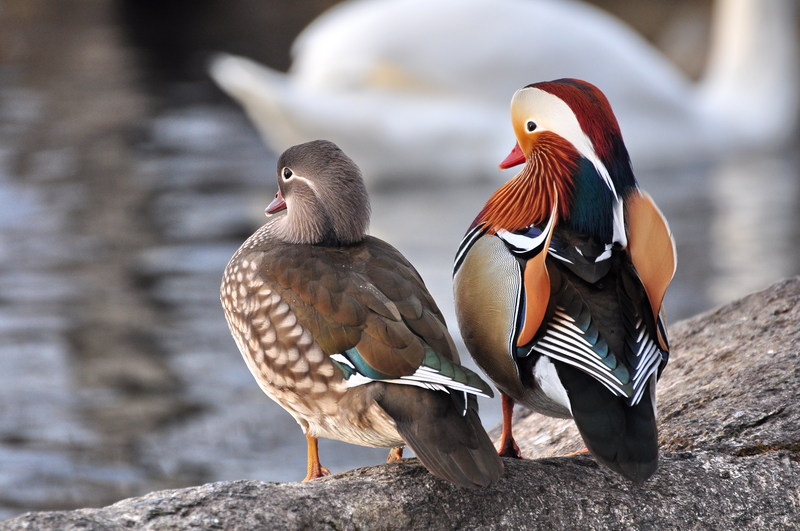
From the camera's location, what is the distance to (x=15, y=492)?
546 centimetres

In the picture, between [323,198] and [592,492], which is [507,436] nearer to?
[592,492]

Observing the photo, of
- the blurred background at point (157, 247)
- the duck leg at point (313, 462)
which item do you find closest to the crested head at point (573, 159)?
the duck leg at point (313, 462)

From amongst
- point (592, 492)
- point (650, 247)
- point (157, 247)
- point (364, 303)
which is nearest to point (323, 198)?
point (364, 303)

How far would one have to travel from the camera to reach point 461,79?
1009 cm

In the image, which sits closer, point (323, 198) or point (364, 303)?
point (364, 303)

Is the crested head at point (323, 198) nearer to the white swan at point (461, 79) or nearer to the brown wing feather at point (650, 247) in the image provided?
the brown wing feather at point (650, 247)

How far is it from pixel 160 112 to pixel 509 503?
35.6ft

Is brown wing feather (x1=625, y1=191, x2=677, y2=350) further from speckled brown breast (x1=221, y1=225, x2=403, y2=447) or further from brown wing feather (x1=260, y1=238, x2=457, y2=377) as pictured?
speckled brown breast (x1=221, y1=225, x2=403, y2=447)

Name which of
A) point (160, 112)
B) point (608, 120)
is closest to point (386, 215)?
point (160, 112)

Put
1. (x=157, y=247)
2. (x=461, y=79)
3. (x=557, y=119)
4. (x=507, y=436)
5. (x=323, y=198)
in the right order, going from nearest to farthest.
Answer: (x=557, y=119) < (x=323, y=198) < (x=507, y=436) < (x=157, y=247) < (x=461, y=79)

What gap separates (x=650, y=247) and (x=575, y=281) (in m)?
0.20

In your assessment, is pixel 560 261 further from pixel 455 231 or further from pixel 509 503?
pixel 455 231

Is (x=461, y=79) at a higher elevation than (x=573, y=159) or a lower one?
lower

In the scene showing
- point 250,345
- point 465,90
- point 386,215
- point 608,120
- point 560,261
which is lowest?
point 386,215
